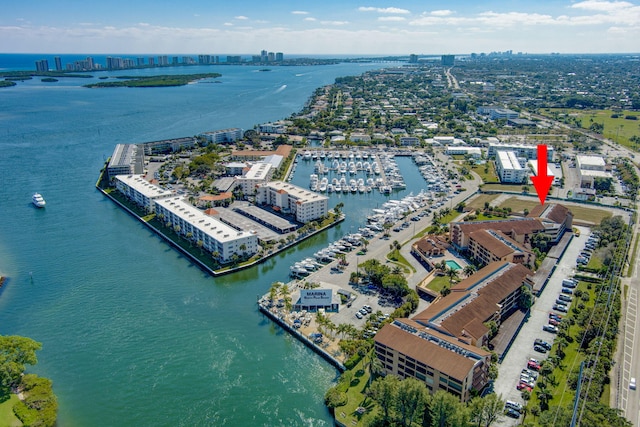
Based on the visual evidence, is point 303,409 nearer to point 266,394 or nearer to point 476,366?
point 266,394

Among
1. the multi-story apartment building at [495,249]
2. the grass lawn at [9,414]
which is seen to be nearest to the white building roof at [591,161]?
the multi-story apartment building at [495,249]

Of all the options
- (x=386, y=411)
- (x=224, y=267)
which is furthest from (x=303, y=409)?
(x=224, y=267)

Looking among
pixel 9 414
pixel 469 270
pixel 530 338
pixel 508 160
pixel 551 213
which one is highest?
pixel 508 160

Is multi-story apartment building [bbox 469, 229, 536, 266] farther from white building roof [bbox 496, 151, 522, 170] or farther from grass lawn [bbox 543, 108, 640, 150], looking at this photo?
grass lawn [bbox 543, 108, 640, 150]

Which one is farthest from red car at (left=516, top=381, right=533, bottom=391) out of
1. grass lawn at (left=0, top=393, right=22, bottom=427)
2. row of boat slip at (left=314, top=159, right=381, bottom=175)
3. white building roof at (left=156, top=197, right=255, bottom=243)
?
row of boat slip at (left=314, top=159, right=381, bottom=175)

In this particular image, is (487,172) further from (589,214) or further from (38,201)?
(38,201)

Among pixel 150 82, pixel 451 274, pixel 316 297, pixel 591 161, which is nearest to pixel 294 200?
pixel 316 297

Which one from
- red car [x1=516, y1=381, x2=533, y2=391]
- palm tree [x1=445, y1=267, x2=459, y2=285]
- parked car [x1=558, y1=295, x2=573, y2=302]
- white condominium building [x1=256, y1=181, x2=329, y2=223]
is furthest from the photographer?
white condominium building [x1=256, y1=181, x2=329, y2=223]
